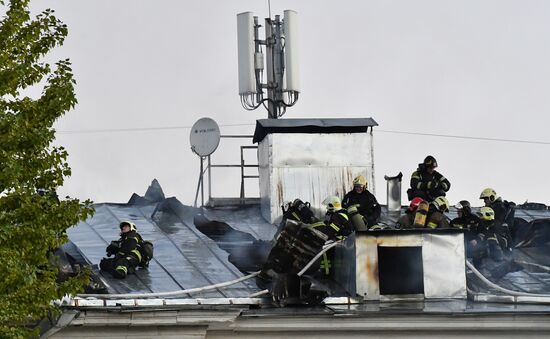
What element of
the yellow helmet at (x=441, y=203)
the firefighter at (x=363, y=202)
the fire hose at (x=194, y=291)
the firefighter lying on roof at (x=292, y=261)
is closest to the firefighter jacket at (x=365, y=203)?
the firefighter at (x=363, y=202)

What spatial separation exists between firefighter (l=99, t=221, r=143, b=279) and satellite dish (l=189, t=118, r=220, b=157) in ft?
19.3

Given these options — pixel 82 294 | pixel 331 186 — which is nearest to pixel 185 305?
pixel 82 294

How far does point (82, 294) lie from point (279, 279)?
2.85m

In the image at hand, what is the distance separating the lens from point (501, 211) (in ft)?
98.2

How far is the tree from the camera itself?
20.8m

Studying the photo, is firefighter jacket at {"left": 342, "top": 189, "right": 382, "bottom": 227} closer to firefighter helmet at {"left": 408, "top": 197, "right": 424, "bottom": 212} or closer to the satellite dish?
firefighter helmet at {"left": 408, "top": 197, "right": 424, "bottom": 212}

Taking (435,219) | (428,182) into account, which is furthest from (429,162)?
(435,219)

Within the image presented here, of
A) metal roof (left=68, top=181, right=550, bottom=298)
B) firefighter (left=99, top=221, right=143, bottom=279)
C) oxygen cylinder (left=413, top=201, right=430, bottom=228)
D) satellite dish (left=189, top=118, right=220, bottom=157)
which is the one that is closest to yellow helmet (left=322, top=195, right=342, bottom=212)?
metal roof (left=68, top=181, right=550, bottom=298)

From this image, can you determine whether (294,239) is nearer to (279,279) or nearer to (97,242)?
(279,279)

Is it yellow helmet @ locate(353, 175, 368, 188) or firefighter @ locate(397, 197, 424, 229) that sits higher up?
yellow helmet @ locate(353, 175, 368, 188)

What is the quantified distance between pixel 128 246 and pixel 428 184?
6249mm

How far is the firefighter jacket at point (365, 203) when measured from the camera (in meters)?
29.3

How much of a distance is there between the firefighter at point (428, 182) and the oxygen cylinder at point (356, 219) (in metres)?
2.55

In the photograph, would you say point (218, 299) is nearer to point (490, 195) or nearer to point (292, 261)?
point (292, 261)
